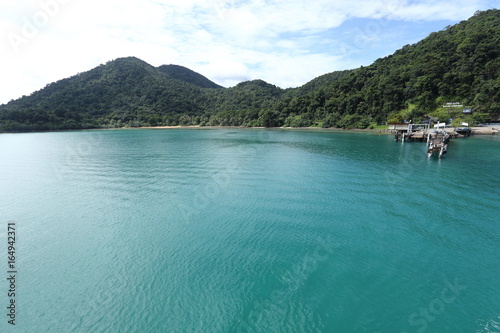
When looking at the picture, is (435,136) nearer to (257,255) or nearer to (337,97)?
(257,255)

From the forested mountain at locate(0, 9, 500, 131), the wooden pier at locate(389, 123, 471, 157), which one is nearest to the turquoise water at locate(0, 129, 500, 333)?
the wooden pier at locate(389, 123, 471, 157)

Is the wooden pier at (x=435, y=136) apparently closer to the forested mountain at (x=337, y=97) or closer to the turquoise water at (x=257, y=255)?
the turquoise water at (x=257, y=255)

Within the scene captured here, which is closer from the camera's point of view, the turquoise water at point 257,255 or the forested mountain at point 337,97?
the turquoise water at point 257,255

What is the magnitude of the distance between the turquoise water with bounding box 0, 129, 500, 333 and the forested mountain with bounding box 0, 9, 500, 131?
74.7 m

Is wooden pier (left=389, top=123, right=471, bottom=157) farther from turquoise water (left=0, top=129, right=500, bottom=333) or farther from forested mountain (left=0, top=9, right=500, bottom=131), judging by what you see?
forested mountain (left=0, top=9, right=500, bottom=131)

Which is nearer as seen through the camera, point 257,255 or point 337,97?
point 257,255

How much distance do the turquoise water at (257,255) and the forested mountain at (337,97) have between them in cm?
7472

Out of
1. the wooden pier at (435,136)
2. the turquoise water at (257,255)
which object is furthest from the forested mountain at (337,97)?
the turquoise water at (257,255)

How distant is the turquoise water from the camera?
7820mm

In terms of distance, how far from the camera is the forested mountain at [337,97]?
262ft

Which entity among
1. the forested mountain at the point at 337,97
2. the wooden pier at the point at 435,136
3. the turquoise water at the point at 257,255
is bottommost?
the turquoise water at the point at 257,255

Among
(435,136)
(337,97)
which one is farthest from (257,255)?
(337,97)

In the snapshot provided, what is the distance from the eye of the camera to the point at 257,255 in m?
11.0

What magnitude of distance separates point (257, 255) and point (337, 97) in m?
119
